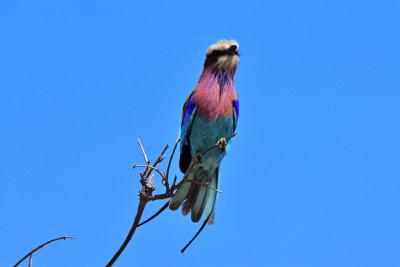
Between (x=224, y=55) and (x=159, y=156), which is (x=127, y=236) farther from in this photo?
(x=224, y=55)

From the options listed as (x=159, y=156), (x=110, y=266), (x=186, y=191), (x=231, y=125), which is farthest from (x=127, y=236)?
(x=231, y=125)

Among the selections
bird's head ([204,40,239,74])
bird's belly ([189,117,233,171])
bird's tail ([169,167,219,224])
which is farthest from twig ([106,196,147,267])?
bird's head ([204,40,239,74])

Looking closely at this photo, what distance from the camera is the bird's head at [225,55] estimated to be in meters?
4.36

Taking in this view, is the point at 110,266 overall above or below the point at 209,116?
below

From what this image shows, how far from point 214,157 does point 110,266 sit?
7.37ft

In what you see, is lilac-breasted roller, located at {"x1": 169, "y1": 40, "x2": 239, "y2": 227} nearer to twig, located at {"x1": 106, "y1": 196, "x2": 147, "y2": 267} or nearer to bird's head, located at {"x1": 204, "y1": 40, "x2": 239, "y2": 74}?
bird's head, located at {"x1": 204, "y1": 40, "x2": 239, "y2": 74}

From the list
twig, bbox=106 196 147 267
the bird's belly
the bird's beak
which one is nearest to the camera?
twig, bbox=106 196 147 267

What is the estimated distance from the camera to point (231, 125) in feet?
14.2

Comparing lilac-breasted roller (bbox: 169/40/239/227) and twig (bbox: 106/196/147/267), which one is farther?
lilac-breasted roller (bbox: 169/40/239/227)

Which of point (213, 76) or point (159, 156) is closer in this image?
point (159, 156)

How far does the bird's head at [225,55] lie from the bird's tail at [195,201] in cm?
100

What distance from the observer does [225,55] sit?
4.39m

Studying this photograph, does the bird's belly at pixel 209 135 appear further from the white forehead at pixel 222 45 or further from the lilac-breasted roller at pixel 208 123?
the white forehead at pixel 222 45

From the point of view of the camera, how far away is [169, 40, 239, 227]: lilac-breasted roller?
13.7ft
